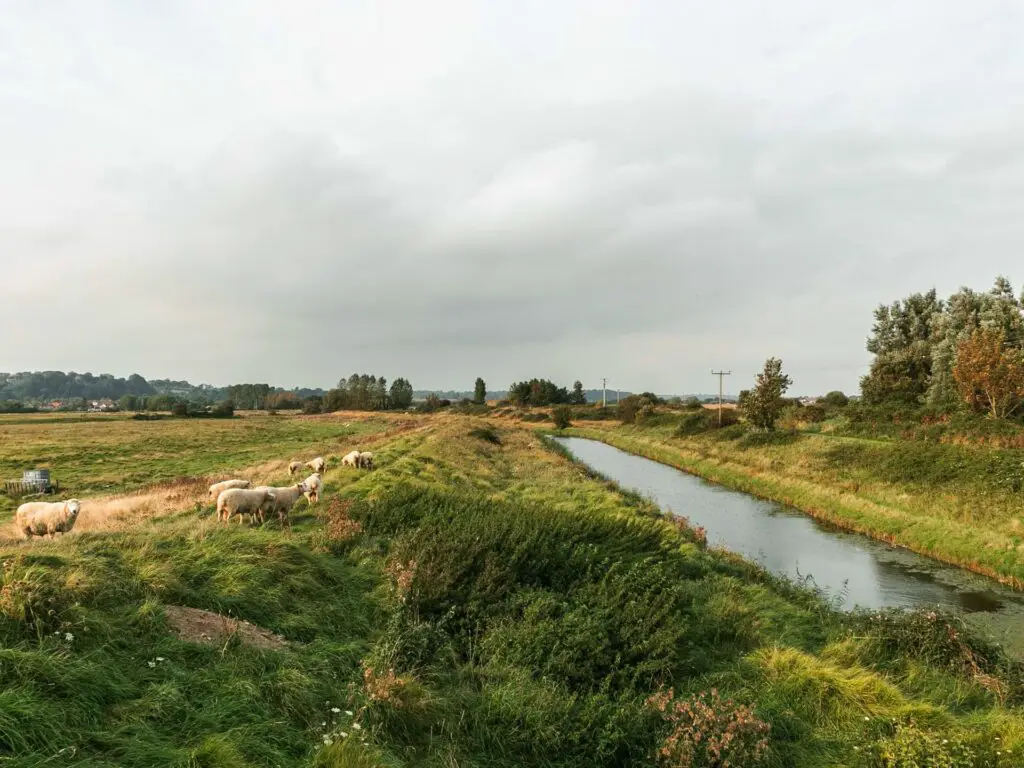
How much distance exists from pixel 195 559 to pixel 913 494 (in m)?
29.1

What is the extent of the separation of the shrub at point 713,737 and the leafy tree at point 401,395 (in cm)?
14342

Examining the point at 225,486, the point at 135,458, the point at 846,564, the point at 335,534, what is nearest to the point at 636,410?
the point at 135,458

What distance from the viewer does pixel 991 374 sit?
3497cm

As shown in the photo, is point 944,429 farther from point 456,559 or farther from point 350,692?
point 350,692

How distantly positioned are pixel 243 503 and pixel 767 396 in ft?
149

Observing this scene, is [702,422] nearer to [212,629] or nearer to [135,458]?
[135,458]

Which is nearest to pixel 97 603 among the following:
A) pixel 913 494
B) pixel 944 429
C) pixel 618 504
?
pixel 618 504

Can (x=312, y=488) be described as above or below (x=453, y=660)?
above

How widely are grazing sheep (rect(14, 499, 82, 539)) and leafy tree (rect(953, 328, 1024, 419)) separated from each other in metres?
45.7

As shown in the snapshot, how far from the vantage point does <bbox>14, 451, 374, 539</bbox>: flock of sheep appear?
1259 cm

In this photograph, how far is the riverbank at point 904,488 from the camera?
1952 centimetres

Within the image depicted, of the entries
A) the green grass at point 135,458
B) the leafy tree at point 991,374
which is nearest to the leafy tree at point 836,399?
the leafy tree at point 991,374

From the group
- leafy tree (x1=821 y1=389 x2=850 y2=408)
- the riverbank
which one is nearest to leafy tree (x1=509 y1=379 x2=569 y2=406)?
leafy tree (x1=821 y1=389 x2=850 y2=408)

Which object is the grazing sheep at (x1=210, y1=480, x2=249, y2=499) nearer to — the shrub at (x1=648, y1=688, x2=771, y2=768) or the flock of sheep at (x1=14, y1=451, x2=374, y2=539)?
the flock of sheep at (x1=14, y1=451, x2=374, y2=539)
